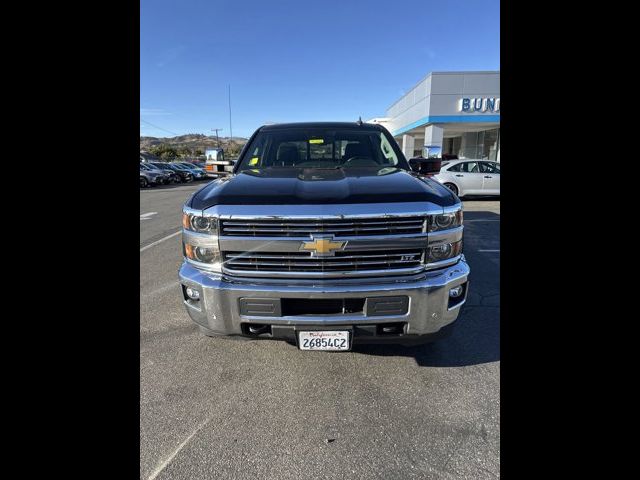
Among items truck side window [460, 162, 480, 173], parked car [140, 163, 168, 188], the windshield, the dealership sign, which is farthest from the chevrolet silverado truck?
parked car [140, 163, 168, 188]

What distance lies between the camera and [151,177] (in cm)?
2567

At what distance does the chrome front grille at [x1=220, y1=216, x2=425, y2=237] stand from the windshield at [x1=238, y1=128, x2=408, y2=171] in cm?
147

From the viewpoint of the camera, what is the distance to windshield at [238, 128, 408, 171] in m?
3.46

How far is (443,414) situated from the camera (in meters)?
2.08

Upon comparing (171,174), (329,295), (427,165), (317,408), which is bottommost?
(317,408)

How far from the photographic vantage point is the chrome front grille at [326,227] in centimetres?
200

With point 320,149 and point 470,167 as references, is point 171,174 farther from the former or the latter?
point 320,149

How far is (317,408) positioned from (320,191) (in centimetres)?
150

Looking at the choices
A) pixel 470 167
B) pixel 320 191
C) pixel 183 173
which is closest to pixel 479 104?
pixel 470 167
